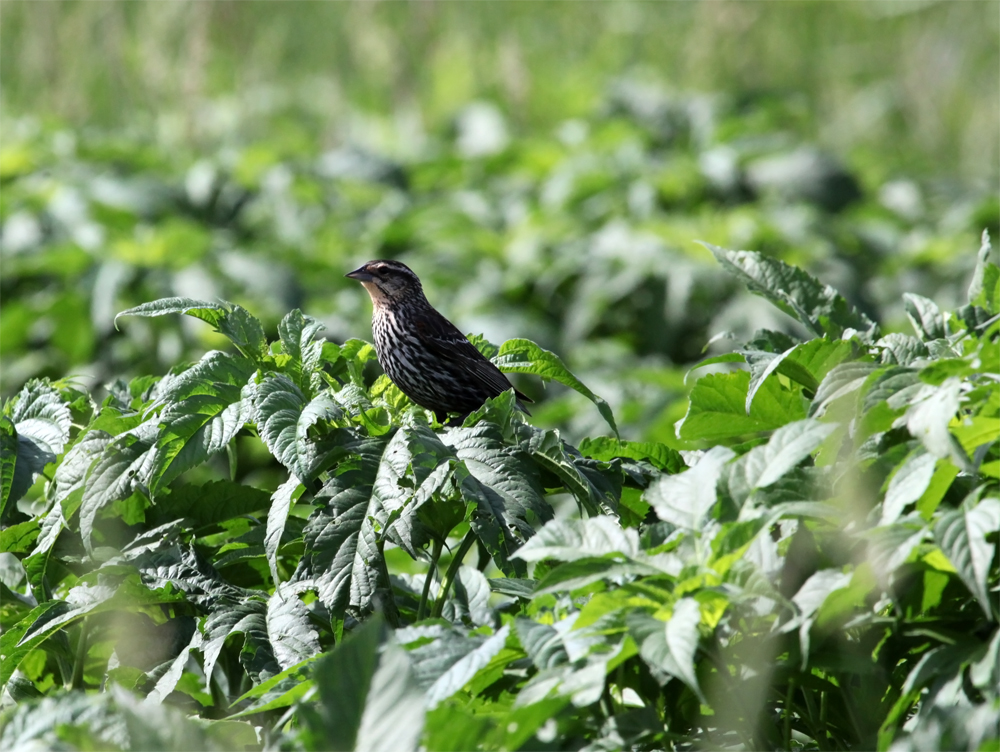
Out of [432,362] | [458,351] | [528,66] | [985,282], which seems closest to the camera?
[985,282]

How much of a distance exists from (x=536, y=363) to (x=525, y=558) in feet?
2.30

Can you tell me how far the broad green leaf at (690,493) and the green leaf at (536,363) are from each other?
47 cm

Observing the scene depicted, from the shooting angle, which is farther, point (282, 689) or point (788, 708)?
point (282, 689)

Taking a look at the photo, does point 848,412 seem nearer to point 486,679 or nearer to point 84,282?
point 486,679

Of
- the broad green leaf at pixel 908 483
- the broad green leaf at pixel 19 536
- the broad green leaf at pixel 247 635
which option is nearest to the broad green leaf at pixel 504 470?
the broad green leaf at pixel 247 635

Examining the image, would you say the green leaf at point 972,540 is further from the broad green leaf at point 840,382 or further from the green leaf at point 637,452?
the green leaf at point 637,452

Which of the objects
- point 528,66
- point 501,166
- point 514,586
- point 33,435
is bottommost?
point 514,586

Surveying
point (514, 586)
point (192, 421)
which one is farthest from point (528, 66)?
point (514, 586)

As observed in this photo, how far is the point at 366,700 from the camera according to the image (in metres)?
1.47

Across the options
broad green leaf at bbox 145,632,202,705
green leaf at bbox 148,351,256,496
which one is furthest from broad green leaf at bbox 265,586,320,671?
green leaf at bbox 148,351,256,496

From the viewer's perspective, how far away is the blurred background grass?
23.2ft

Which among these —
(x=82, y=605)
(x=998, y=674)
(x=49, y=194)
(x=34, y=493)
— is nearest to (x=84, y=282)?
(x=49, y=194)

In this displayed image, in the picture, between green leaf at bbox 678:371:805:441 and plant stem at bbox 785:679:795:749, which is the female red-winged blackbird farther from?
plant stem at bbox 785:679:795:749

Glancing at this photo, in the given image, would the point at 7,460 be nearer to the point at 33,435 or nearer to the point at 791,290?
the point at 33,435
